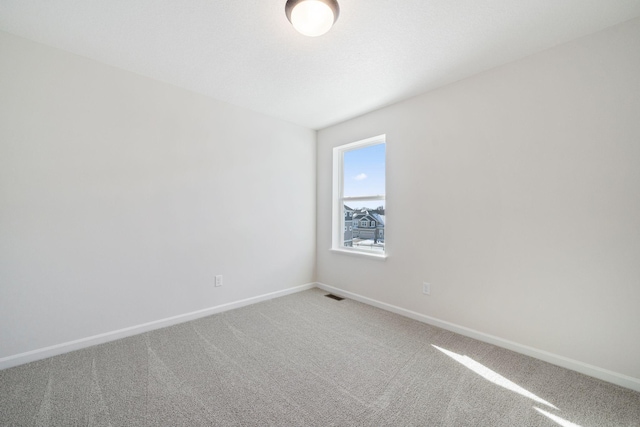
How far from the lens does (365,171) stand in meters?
3.71

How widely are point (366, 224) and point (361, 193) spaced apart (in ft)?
1.47

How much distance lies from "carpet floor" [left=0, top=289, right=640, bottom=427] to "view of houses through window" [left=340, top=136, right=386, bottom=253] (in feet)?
4.53

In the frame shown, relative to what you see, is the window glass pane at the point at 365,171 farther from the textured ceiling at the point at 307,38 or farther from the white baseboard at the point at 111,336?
the white baseboard at the point at 111,336

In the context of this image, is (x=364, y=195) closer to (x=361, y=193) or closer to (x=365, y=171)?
(x=361, y=193)

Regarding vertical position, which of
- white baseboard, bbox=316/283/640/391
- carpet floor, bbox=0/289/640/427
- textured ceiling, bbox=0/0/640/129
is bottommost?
carpet floor, bbox=0/289/640/427

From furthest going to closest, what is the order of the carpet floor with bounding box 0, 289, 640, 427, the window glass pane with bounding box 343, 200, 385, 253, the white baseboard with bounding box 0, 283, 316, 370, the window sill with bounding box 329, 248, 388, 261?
the window glass pane with bounding box 343, 200, 385, 253, the window sill with bounding box 329, 248, 388, 261, the white baseboard with bounding box 0, 283, 316, 370, the carpet floor with bounding box 0, 289, 640, 427

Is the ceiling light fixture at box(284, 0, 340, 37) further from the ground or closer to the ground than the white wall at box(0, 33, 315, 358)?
further from the ground

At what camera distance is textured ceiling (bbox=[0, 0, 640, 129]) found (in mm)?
1745

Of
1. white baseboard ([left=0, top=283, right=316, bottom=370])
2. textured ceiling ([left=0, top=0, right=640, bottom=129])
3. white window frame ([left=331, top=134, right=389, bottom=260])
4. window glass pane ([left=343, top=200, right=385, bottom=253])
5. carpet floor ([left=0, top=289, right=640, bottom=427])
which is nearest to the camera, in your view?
carpet floor ([left=0, top=289, right=640, bottom=427])

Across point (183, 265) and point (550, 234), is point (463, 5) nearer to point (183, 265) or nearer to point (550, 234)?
point (550, 234)

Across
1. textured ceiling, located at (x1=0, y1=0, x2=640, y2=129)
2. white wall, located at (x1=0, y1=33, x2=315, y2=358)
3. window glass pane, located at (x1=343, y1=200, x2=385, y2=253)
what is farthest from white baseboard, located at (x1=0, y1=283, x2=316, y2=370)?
textured ceiling, located at (x1=0, y1=0, x2=640, y2=129)

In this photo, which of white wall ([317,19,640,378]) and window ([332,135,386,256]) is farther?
window ([332,135,386,256])

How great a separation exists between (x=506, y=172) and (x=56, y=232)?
3922 millimetres

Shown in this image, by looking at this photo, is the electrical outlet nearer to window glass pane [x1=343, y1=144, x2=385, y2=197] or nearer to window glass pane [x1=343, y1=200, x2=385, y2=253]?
window glass pane [x1=343, y1=200, x2=385, y2=253]
